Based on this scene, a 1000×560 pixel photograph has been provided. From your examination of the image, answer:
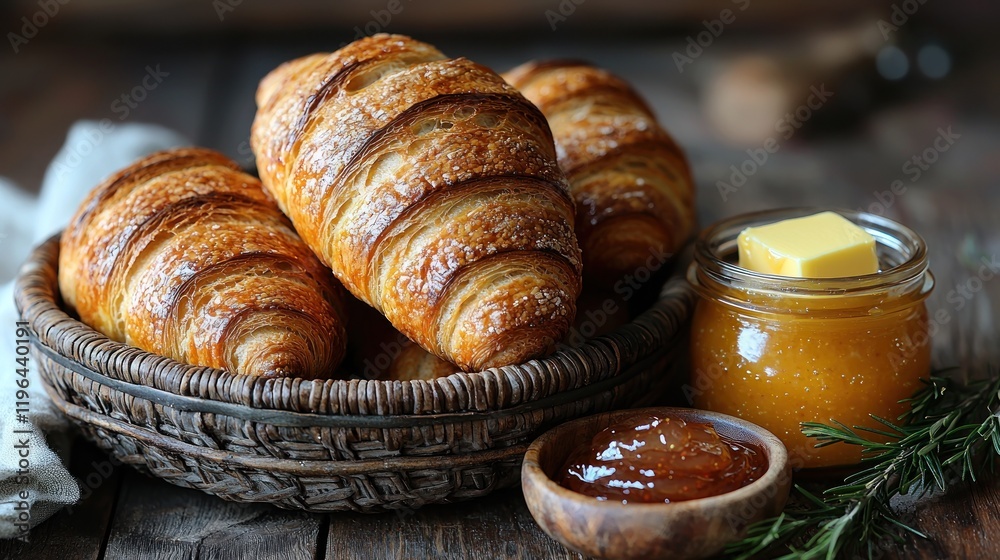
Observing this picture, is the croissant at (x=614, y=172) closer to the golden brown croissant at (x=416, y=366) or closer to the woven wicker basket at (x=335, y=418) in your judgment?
the woven wicker basket at (x=335, y=418)

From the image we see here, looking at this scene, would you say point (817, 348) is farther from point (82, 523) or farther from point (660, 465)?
point (82, 523)

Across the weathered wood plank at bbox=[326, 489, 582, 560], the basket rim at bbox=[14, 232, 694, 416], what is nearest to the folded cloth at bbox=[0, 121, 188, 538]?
the basket rim at bbox=[14, 232, 694, 416]

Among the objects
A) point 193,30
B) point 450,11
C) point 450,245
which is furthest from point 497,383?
point 193,30

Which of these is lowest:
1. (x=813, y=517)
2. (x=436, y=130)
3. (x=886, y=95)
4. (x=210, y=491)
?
(x=886, y=95)

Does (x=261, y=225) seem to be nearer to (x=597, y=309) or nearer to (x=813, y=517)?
(x=597, y=309)

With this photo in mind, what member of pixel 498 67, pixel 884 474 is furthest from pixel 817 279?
pixel 498 67

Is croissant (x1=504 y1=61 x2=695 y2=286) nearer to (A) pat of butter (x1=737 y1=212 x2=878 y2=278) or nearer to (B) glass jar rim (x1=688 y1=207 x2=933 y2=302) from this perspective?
(B) glass jar rim (x1=688 y1=207 x2=933 y2=302)

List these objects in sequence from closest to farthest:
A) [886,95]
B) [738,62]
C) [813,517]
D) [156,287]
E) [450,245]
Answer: [813,517], [450,245], [156,287], [886,95], [738,62]
